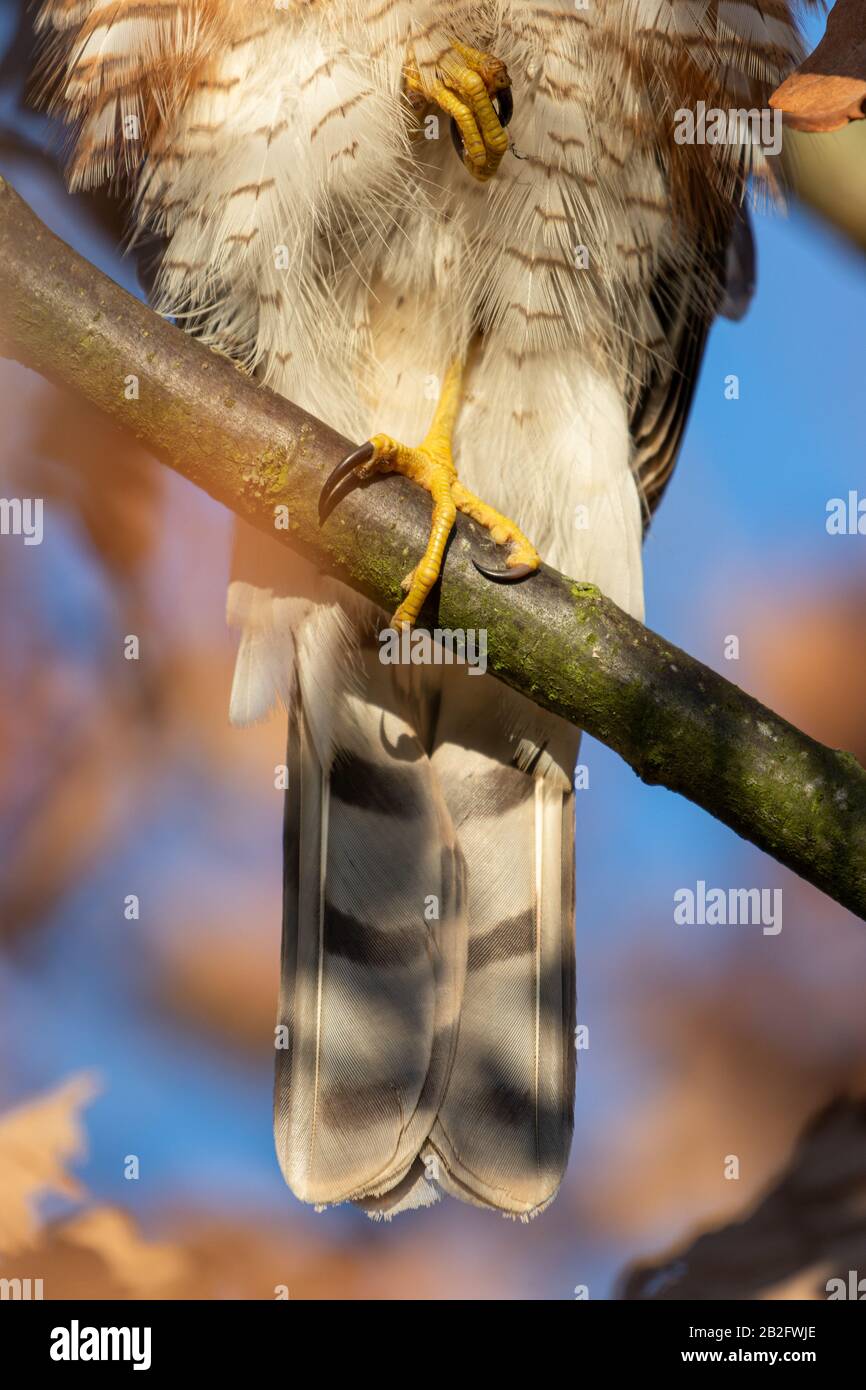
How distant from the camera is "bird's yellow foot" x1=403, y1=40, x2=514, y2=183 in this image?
1.86 m

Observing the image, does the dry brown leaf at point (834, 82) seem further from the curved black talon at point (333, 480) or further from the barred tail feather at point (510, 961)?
the barred tail feather at point (510, 961)

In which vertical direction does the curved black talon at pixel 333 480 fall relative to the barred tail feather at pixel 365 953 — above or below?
above

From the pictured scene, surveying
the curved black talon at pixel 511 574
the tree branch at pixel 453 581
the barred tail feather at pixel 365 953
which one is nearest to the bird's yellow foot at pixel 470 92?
the tree branch at pixel 453 581

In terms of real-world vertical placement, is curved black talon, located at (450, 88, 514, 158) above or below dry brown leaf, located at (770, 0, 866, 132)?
above

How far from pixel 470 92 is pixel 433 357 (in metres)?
0.43

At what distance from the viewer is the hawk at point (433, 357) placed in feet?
6.44

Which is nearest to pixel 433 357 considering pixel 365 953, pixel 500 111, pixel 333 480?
pixel 500 111

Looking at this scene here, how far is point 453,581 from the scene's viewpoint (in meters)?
1.70

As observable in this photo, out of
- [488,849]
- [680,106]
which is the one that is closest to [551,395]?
[680,106]

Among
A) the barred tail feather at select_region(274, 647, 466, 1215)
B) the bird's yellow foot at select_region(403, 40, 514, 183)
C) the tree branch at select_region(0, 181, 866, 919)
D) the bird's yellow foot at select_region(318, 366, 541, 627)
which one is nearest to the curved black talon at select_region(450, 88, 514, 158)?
the bird's yellow foot at select_region(403, 40, 514, 183)

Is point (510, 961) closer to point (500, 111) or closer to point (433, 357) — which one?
point (433, 357)

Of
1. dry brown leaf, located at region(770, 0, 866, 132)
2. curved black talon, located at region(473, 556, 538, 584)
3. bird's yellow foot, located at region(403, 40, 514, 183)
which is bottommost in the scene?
curved black talon, located at region(473, 556, 538, 584)

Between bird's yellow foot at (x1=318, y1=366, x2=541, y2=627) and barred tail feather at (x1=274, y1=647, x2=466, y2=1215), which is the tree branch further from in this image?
barred tail feather at (x1=274, y1=647, x2=466, y2=1215)

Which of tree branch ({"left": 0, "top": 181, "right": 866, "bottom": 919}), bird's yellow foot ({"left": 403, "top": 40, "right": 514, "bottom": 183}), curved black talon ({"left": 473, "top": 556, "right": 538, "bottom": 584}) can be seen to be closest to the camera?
tree branch ({"left": 0, "top": 181, "right": 866, "bottom": 919})
